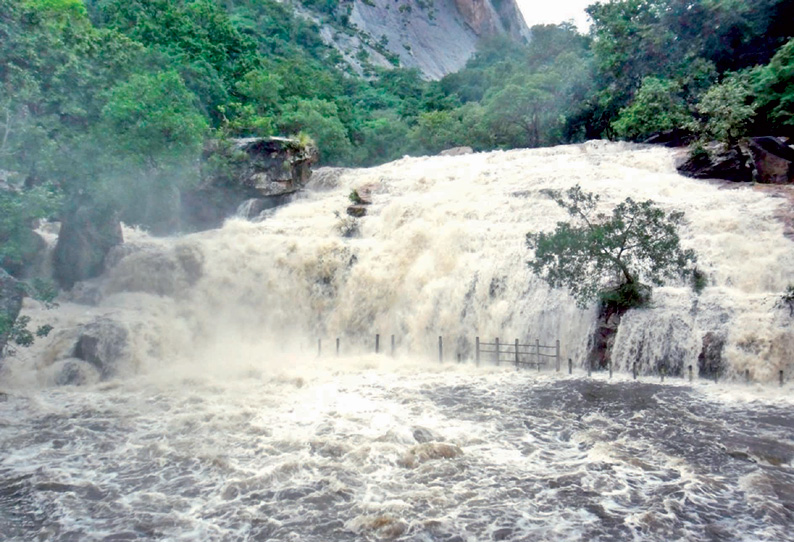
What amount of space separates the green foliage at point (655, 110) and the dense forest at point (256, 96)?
0.08 m

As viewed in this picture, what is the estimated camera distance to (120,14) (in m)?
39.1

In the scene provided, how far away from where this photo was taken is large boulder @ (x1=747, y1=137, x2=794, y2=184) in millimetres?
23141

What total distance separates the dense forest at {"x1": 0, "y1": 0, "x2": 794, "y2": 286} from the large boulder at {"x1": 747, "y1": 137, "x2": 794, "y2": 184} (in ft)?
4.42

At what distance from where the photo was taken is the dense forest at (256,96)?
1766 cm

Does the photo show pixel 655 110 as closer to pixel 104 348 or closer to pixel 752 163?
pixel 752 163

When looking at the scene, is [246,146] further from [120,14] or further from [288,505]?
[288,505]

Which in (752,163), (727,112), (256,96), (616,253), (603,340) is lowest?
(603,340)

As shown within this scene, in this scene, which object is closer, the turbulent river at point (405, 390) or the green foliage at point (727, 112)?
the turbulent river at point (405, 390)

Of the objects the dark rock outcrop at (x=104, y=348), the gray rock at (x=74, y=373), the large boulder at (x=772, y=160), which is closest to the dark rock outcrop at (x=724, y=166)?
the large boulder at (x=772, y=160)

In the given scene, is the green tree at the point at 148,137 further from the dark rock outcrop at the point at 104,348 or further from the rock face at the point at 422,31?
the rock face at the point at 422,31

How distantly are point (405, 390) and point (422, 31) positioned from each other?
113149mm

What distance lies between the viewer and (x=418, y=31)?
376 ft

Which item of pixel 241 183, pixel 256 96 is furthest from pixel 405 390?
pixel 256 96

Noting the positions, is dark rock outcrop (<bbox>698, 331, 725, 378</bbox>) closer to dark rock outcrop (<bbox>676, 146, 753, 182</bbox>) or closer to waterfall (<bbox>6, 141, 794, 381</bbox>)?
waterfall (<bbox>6, 141, 794, 381</bbox>)
